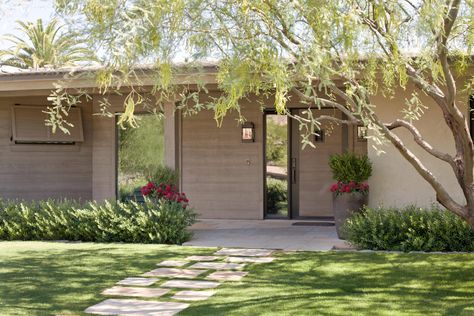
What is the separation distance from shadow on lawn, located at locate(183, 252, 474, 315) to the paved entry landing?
3.40 ft

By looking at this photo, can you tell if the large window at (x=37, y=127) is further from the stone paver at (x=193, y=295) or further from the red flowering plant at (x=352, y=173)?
the stone paver at (x=193, y=295)

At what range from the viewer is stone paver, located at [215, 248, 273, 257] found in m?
8.53

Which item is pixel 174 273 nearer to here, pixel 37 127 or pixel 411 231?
pixel 411 231

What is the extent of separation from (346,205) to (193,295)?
400cm

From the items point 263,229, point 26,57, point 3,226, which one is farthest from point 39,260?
point 26,57

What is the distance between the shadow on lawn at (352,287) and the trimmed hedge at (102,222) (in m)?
2.17

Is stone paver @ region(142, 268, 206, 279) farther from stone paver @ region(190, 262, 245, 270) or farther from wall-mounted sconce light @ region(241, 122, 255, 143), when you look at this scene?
wall-mounted sconce light @ region(241, 122, 255, 143)

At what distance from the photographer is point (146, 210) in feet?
32.8

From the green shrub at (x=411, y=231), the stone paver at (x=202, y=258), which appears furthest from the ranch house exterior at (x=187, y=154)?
the stone paver at (x=202, y=258)

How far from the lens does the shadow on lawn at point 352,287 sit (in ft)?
18.8

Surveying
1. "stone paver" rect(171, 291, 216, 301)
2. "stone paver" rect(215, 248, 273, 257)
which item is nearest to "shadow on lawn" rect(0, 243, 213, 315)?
"stone paver" rect(215, 248, 273, 257)

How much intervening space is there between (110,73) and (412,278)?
12.4 feet

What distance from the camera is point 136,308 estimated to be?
5855 millimetres

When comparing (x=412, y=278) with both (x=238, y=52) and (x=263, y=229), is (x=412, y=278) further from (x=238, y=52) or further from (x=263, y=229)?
(x=263, y=229)
